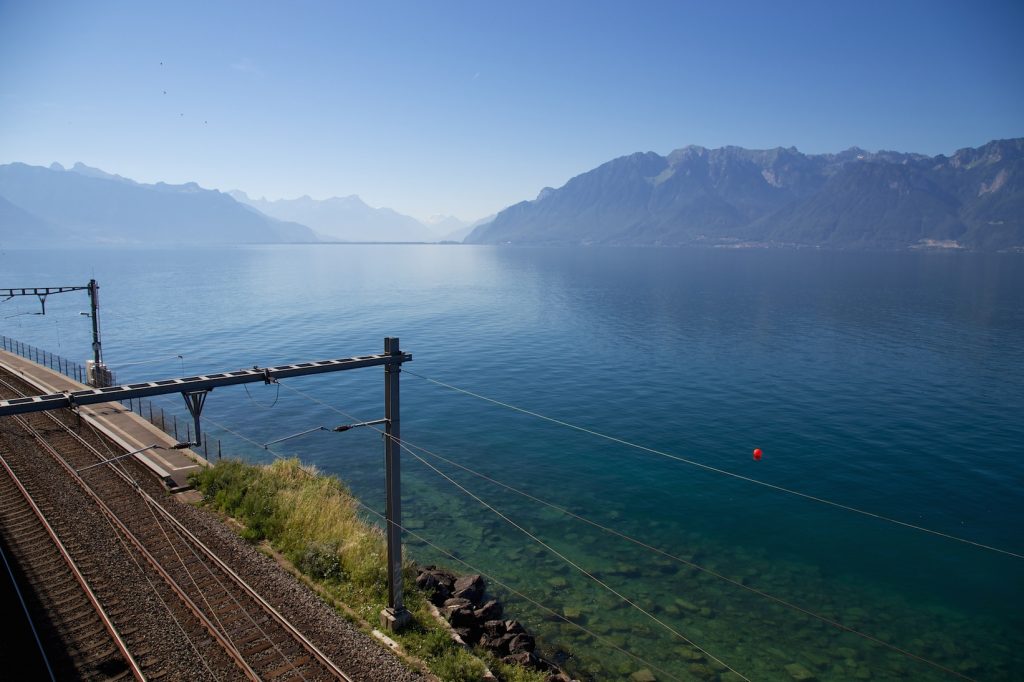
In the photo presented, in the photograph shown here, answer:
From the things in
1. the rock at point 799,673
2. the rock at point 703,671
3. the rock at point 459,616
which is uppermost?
the rock at point 459,616

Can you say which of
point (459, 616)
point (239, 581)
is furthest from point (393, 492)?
point (239, 581)

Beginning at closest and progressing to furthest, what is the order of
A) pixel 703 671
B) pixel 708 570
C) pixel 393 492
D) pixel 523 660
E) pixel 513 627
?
pixel 393 492 → pixel 523 660 → pixel 703 671 → pixel 513 627 → pixel 708 570

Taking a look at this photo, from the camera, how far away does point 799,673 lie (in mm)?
21047

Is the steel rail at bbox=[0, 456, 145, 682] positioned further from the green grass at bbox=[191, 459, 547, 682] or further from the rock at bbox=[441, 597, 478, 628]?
the rock at bbox=[441, 597, 478, 628]

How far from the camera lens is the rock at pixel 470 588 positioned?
2327cm

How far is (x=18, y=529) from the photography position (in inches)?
914

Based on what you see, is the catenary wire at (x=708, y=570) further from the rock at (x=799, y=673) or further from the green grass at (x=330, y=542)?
the green grass at (x=330, y=542)

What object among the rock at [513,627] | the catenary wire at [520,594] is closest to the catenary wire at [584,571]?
the catenary wire at [520,594]

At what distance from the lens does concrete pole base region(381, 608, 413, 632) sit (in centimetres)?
1862

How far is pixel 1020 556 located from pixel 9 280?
738ft

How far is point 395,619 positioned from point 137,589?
9.07m

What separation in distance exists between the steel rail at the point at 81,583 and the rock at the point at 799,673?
21.2 metres

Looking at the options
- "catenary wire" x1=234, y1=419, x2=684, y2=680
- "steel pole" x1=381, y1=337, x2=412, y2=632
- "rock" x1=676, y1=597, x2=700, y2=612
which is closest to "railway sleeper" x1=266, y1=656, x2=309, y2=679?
"steel pole" x1=381, y1=337, x2=412, y2=632

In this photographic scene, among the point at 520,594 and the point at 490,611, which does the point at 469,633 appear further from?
the point at 520,594
